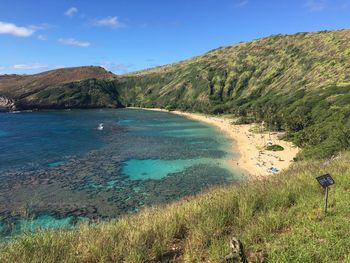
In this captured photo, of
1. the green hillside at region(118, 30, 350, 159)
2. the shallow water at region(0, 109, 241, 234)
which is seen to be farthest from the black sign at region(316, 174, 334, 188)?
the green hillside at region(118, 30, 350, 159)

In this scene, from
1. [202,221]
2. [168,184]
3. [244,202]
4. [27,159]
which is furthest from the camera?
[27,159]

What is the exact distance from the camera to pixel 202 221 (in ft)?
32.7

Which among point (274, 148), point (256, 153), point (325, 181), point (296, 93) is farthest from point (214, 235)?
point (296, 93)

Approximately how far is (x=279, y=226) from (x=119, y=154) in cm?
6436

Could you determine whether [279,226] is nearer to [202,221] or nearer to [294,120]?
[202,221]

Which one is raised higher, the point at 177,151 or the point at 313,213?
the point at 313,213

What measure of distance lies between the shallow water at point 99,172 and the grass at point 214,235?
8.64 meters

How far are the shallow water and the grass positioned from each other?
28.4ft

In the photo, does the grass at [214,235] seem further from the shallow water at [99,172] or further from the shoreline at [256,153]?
the shoreline at [256,153]

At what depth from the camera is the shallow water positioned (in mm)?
39478

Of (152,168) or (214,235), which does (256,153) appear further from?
(214,235)

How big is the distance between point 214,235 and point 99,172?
4925cm

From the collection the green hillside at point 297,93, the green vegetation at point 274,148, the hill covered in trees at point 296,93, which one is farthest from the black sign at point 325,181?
the green vegetation at point 274,148

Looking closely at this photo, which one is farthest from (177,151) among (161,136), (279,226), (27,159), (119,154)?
(279,226)
